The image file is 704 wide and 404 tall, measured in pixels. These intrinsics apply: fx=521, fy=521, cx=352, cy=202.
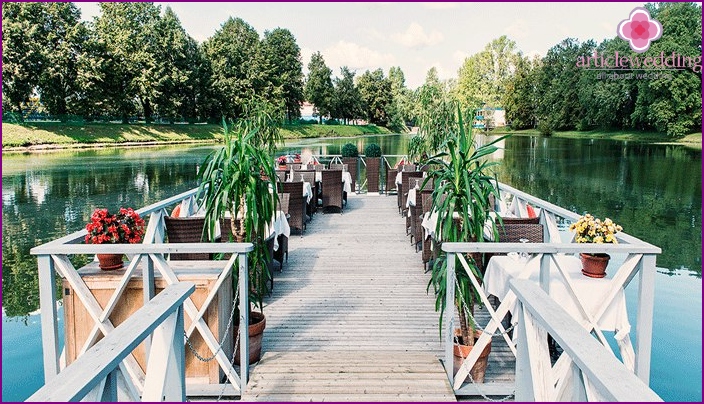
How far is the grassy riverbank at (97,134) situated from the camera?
33.1 metres

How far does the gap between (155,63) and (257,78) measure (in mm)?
11841

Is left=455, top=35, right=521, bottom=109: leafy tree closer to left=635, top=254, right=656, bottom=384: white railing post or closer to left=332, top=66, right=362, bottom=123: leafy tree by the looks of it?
left=332, top=66, right=362, bottom=123: leafy tree

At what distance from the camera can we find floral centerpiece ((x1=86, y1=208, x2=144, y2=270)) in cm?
379

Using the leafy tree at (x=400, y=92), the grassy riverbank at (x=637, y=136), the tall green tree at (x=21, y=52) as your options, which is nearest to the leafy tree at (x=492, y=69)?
the leafy tree at (x=400, y=92)

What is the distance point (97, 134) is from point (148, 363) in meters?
41.8

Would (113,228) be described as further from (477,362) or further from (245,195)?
(477,362)

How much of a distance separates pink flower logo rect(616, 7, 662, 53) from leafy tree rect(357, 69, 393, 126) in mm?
39721

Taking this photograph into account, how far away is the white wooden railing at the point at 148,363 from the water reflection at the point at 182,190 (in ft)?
19.5

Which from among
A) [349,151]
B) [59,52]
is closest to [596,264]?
[349,151]

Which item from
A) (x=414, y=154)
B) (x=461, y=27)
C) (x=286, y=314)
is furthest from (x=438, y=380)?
(x=461, y=27)

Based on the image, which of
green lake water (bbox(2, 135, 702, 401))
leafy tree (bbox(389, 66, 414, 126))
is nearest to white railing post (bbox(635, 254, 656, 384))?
green lake water (bbox(2, 135, 702, 401))

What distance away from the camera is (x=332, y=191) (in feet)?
35.3

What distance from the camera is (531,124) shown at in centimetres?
7025

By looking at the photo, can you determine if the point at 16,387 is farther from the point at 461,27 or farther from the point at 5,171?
the point at 5,171
